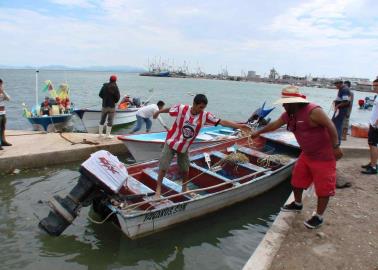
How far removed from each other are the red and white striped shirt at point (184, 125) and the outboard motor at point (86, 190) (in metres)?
1.18

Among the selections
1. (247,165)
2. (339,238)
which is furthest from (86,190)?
(247,165)

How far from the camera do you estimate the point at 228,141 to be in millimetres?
9750

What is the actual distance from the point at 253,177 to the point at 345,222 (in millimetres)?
2367

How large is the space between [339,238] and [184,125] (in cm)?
288

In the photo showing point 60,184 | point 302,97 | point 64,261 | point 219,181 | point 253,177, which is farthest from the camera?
point 60,184

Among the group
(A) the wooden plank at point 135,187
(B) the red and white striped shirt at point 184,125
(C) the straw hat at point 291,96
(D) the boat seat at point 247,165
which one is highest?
(C) the straw hat at point 291,96

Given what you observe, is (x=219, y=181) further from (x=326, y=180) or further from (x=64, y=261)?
(x=64, y=261)

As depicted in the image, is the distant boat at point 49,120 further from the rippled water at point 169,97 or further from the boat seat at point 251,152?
the boat seat at point 251,152

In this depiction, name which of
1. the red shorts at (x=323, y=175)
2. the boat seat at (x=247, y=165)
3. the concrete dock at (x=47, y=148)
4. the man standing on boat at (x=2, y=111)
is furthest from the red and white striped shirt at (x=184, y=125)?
the man standing on boat at (x=2, y=111)

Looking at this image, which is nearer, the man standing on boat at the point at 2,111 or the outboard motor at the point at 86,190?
the outboard motor at the point at 86,190

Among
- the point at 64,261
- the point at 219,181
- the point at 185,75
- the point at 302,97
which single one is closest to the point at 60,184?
the point at 64,261

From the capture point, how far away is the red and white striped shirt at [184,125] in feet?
18.8

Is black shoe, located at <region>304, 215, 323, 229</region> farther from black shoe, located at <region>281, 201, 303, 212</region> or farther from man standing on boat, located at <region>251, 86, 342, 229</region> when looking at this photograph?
black shoe, located at <region>281, 201, 303, 212</region>

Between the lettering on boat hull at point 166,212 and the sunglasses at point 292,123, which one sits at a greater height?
the sunglasses at point 292,123
